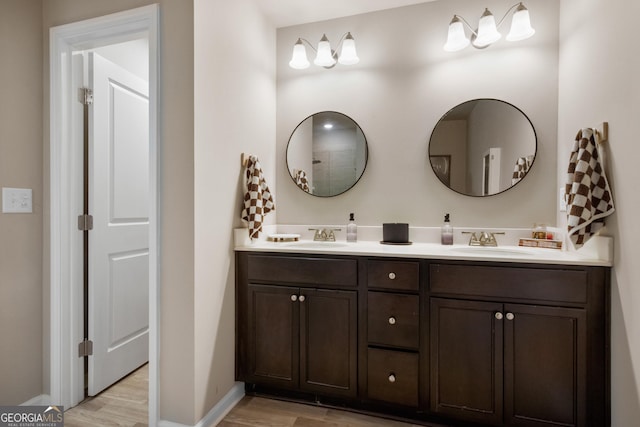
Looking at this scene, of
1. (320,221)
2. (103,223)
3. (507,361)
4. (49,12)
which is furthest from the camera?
(320,221)

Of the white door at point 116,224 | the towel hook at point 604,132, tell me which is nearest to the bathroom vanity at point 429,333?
the towel hook at point 604,132

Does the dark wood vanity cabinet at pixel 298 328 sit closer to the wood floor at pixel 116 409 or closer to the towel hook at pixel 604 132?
the wood floor at pixel 116 409

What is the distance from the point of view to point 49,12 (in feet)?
5.74

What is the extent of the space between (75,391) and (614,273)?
9.32 ft

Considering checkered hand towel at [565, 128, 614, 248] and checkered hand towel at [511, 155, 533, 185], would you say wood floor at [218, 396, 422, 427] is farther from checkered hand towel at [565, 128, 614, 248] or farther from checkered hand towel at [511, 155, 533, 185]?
checkered hand towel at [511, 155, 533, 185]

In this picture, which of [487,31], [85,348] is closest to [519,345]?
[487,31]

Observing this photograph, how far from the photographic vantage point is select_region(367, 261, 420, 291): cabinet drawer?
1651mm

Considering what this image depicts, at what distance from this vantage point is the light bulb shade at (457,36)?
1990 millimetres

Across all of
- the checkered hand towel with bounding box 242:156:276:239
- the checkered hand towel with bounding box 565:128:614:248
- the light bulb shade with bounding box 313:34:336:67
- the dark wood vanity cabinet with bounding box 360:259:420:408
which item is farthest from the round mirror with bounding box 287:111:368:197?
the checkered hand towel with bounding box 565:128:614:248

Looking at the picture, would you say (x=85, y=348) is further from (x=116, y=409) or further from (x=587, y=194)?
(x=587, y=194)

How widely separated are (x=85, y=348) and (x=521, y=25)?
3237 millimetres

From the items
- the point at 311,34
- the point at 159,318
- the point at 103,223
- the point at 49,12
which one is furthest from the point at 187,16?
the point at 159,318

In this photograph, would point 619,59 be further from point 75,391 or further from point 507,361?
point 75,391

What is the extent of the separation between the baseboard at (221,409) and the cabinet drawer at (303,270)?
2.19 feet
